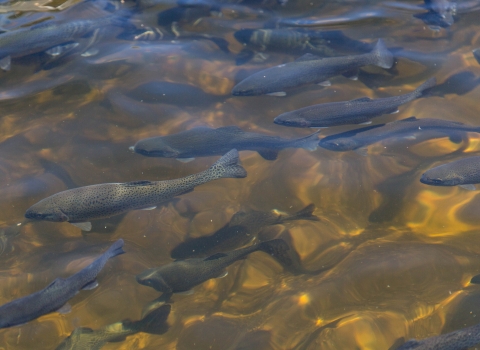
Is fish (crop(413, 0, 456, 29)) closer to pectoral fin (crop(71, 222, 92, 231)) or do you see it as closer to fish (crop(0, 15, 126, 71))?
fish (crop(0, 15, 126, 71))

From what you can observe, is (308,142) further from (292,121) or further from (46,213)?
(46,213)

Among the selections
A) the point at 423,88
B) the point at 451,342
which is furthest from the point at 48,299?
the point at 423,88

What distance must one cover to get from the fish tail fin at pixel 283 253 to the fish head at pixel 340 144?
1.44m

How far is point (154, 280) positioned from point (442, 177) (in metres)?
3.21

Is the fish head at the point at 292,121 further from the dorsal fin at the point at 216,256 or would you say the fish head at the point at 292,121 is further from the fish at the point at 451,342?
the fish at the point at 451,342

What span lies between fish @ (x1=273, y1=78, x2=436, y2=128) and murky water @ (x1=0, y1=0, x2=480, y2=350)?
313 millimetres

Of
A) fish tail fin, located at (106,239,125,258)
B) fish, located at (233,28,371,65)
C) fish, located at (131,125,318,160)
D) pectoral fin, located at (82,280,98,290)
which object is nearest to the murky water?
fish, located at (233,28,371,65)

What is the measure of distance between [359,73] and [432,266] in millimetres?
3328

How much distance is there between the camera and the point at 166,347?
3789 millimetres

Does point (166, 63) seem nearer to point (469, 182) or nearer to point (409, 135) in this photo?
point (409, 135)

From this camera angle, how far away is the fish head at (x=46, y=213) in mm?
4238

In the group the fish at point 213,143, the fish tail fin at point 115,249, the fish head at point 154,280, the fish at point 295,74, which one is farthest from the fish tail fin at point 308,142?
the fish tail fin at point 115,249

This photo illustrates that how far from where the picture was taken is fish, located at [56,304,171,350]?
373 centimetres

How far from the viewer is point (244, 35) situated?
23.5 feet
